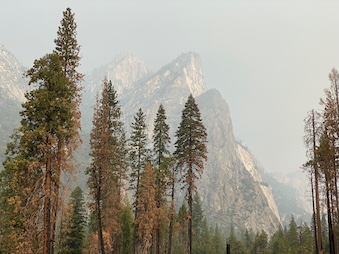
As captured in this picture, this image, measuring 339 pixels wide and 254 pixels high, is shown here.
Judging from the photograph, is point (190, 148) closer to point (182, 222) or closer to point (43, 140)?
point (43, 140)

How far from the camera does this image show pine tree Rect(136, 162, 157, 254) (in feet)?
105

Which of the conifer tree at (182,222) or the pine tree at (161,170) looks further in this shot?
the conifer tree at (182,222)

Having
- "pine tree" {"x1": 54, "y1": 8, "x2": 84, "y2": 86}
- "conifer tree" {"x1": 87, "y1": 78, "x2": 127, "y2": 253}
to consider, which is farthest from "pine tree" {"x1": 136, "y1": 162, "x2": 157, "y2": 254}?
"pine tree" {"x1": 54, "y1": 8, "x2": 84, "y2": 86}

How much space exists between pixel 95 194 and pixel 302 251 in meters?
60.2

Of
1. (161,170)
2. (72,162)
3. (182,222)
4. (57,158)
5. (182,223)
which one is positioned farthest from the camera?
(182,223)

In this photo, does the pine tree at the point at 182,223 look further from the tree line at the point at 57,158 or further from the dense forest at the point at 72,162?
the tree line at the point at 57,158

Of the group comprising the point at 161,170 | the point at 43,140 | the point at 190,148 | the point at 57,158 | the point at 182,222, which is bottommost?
the point at 182,222

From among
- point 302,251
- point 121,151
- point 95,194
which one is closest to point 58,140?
point 95,194

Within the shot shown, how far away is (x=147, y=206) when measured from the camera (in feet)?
107

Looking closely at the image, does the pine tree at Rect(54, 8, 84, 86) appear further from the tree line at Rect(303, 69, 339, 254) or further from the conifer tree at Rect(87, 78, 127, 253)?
the tree line at Rect(303, 69, 339, 254)

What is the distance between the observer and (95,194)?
25328mm

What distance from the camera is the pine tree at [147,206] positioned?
105ft

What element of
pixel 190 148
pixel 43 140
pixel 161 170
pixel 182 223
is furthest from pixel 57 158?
pixel 182 223

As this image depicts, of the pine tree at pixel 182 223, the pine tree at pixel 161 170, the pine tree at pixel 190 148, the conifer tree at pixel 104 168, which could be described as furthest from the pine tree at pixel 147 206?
the pine tree at pixel 182 223
